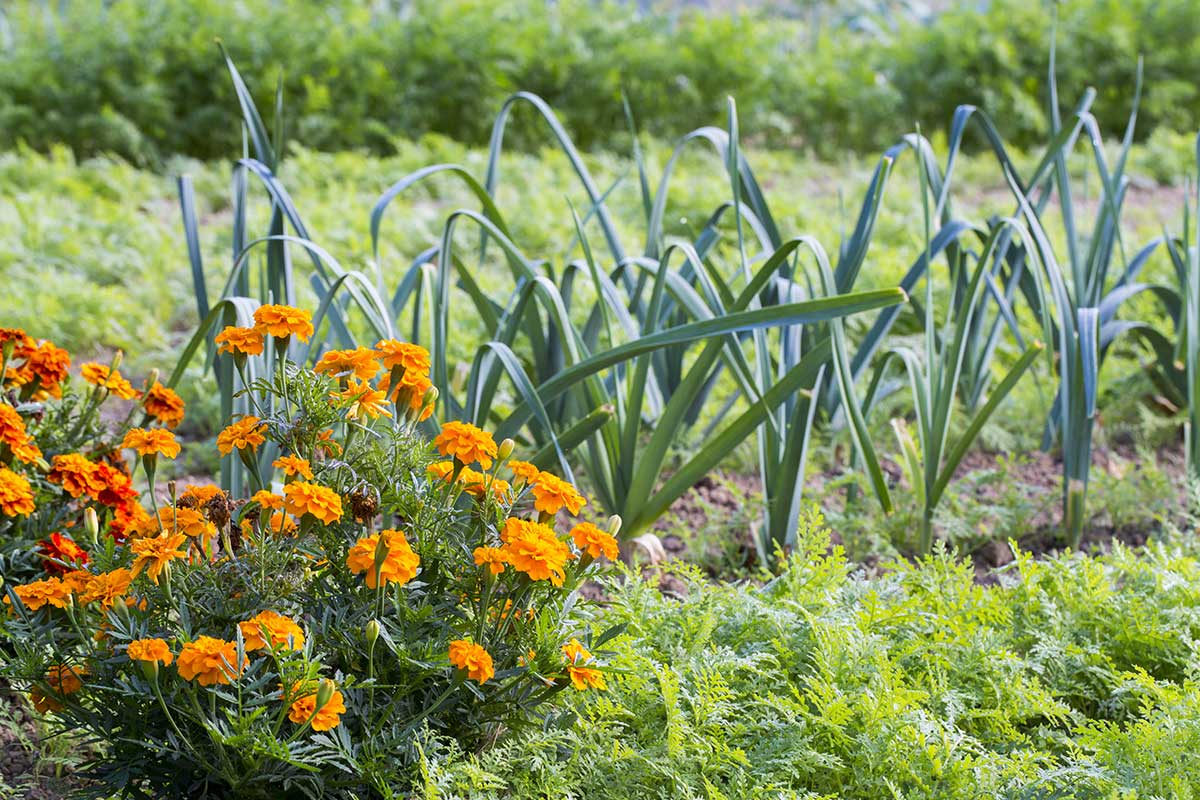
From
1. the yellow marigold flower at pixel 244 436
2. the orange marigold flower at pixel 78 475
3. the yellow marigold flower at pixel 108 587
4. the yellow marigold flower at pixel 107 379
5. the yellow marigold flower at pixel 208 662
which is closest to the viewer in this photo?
the yellow marigold flower at pixel 208 662

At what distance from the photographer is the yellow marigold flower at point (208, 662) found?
1.45 m

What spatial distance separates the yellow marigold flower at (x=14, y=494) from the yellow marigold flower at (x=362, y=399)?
52 cm

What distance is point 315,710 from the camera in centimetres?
146

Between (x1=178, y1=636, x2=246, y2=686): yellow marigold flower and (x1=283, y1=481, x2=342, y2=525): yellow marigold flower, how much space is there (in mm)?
188

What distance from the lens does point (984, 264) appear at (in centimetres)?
238

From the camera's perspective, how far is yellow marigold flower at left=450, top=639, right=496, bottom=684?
153cm

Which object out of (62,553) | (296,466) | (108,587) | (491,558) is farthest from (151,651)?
(62,553)

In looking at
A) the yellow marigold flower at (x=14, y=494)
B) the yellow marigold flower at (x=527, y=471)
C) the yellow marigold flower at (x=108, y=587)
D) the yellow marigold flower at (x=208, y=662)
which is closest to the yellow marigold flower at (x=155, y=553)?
the yellow marigold flower at (x=108, y=587)

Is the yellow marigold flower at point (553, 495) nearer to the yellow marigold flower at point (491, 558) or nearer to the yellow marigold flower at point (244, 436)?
the yellow marigold flower at point (491, 558)

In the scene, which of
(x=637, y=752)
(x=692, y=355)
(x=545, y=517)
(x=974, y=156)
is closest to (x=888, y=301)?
(x=545, y=517)

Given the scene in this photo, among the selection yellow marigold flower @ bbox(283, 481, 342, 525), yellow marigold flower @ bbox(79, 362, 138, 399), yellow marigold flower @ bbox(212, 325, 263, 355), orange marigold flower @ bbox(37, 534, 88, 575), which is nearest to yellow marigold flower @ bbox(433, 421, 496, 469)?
yellow marigold flower @ bbox(283, 481, 342, 525)

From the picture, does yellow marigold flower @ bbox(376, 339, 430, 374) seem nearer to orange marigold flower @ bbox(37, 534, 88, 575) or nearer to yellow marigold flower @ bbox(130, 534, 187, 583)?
yellow marigold flower @ bbox(130, 534, 187, 583)

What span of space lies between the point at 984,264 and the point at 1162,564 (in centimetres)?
66

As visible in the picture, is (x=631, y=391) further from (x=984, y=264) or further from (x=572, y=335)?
(x=984, y=264)
